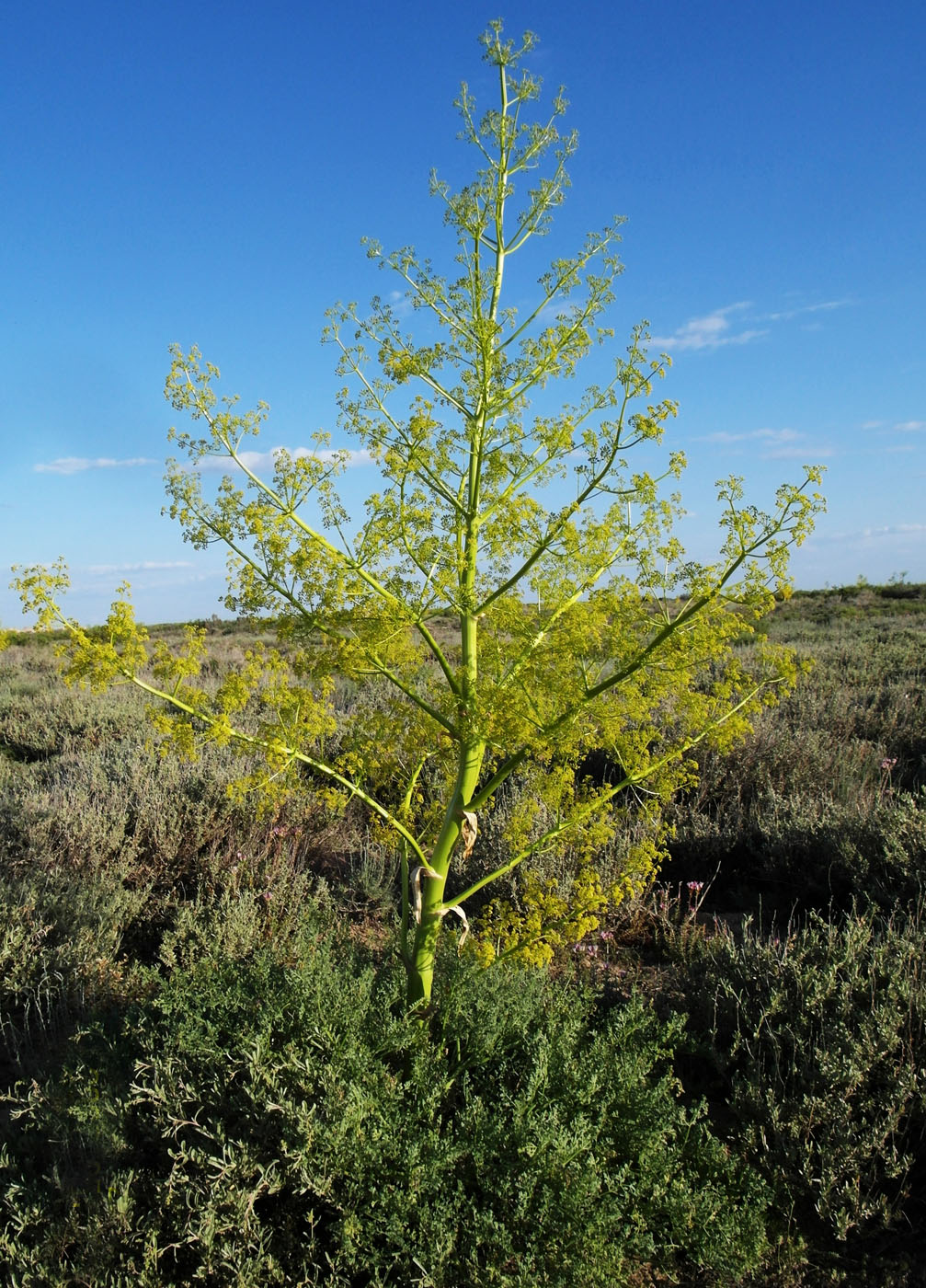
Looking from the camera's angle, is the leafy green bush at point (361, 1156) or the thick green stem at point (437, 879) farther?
the thick green stem at point (437, 879)

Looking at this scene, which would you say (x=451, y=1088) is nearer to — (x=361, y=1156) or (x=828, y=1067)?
(x=361, y=1156)

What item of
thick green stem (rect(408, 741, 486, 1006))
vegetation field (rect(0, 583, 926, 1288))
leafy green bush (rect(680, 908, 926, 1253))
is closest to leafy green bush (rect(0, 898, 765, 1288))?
vegetation field (rect(0, 583, 926, 1288))

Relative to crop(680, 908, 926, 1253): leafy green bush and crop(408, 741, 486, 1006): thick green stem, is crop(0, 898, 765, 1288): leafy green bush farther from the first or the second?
crop(680, 908, 926, 1253): leafy green bush

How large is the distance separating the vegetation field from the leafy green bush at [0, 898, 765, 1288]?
1 cm

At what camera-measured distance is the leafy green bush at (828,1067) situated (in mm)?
2592

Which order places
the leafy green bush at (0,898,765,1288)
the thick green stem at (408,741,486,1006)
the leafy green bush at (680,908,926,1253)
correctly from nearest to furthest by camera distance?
the leafy green bush at (0,898,765,1288) → the thick green stem at (408,741,486,1006) → the leafy green bush at (680,908,926,1253)

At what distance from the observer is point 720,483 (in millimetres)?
2117

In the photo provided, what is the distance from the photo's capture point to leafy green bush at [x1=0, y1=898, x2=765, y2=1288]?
209cm

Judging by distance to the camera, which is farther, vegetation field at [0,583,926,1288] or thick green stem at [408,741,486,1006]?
thick green stem at [408,741,486,1006]

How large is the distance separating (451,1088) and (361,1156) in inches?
22.0

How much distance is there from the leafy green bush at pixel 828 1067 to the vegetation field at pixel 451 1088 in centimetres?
1

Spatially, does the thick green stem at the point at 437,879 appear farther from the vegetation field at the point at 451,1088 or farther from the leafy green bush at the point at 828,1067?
the leafy green bush at the point at 828,1067

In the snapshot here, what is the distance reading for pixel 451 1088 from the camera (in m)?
2.68

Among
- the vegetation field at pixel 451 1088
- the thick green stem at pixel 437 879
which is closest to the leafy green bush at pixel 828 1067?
the vegetation field at pixel 451 1088
